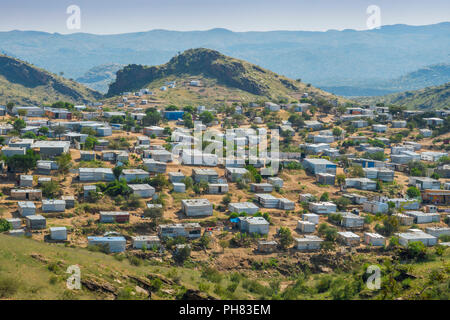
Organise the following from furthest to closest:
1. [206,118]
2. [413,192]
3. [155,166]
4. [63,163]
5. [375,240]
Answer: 1. [206,118]
2. [155,166]
3. [413,192]
4. [63,163]
5. [375,240]

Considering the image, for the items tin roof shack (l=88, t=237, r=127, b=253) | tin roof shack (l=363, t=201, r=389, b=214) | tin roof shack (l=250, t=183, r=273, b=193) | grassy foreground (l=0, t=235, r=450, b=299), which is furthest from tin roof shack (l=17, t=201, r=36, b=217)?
tin roof shack (l=363, t=201, r=389, b=214)

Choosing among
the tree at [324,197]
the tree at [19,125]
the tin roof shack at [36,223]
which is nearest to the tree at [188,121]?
the tree at [19,125]

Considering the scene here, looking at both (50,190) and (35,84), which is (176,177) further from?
(35,84)

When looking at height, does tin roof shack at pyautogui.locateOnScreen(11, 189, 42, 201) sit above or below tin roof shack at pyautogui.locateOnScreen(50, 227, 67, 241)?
above

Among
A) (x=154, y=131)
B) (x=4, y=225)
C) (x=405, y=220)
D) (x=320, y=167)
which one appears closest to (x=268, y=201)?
(x=405, y=220)

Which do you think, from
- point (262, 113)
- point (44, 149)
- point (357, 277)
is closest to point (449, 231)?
point (357, 277)

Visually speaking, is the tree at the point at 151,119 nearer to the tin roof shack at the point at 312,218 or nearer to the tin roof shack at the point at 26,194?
the tin roof shack at the point at 26,194

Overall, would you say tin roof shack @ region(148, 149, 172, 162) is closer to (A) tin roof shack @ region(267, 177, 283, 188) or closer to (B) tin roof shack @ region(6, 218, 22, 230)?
(A) tin roof shack @ region(267, 177, 283, 188)
